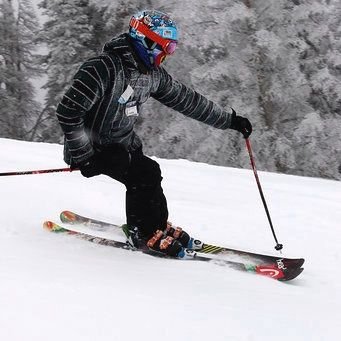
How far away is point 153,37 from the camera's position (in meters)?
3.88

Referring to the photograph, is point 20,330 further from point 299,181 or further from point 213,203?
point 299,181

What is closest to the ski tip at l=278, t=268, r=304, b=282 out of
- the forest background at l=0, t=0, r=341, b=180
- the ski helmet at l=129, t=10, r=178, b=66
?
the ski helmet at l=129, t=10, r=178, b=66

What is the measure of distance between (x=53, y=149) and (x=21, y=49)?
26.7 metres

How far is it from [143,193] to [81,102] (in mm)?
932

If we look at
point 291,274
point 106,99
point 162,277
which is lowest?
point 291,274

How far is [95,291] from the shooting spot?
297 cm

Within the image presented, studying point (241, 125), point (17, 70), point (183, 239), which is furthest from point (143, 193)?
point (17, 70)

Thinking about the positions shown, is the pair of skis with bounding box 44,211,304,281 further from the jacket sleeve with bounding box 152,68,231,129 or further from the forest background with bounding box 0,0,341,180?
the forest background with bounding box 0,0,341,180

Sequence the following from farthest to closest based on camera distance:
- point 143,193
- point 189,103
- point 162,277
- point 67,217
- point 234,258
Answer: point 67,217 → point 189,103 → point 234,258 → point 143,193 → point 162,277

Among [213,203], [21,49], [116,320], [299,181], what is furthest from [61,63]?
[116,320]

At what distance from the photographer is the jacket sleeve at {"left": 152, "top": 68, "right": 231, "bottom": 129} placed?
14.8ft

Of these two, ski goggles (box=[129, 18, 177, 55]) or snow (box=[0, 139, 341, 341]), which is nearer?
snow (box=[0, 139, 341, 341])

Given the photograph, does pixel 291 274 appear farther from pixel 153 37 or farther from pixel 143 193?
pixel 153 37

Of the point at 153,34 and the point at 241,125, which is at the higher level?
the point at 153,34
